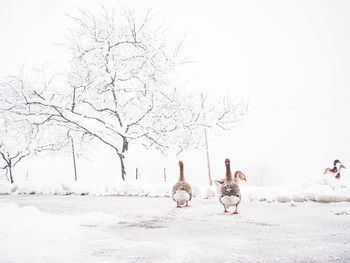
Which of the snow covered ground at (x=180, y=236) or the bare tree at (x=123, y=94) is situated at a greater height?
the bare tree at (x=123, y=94)

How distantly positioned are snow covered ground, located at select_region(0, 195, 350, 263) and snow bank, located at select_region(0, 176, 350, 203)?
1.38 metres

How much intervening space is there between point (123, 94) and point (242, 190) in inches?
429

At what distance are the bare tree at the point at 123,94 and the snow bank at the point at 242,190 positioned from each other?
377 cm

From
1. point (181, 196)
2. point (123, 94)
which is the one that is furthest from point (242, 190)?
point (123, 94)

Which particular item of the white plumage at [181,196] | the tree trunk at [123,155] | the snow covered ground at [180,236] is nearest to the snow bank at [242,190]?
the snow covered ground at [180,236]

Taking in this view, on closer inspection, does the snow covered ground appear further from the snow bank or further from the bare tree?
the bare tree

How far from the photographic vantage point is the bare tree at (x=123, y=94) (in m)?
17.6

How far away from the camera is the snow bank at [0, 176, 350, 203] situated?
9383 mm

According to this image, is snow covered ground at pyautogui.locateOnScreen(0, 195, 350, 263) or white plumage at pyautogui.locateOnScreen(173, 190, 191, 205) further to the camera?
white plumage at pyautogui.locateOnScreen(173, 190, 191, 205)

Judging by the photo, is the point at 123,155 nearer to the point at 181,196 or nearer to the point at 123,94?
the point at 123,94

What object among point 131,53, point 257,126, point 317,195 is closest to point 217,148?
point 257,126

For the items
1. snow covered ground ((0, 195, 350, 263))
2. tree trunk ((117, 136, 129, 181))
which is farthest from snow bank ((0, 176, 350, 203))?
tree trunk ((117, 136, 129, 181))

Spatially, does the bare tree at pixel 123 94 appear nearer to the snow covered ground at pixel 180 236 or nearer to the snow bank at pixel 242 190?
the snow bank at pixel 242 190

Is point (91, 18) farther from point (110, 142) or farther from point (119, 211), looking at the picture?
point (119, 211)
